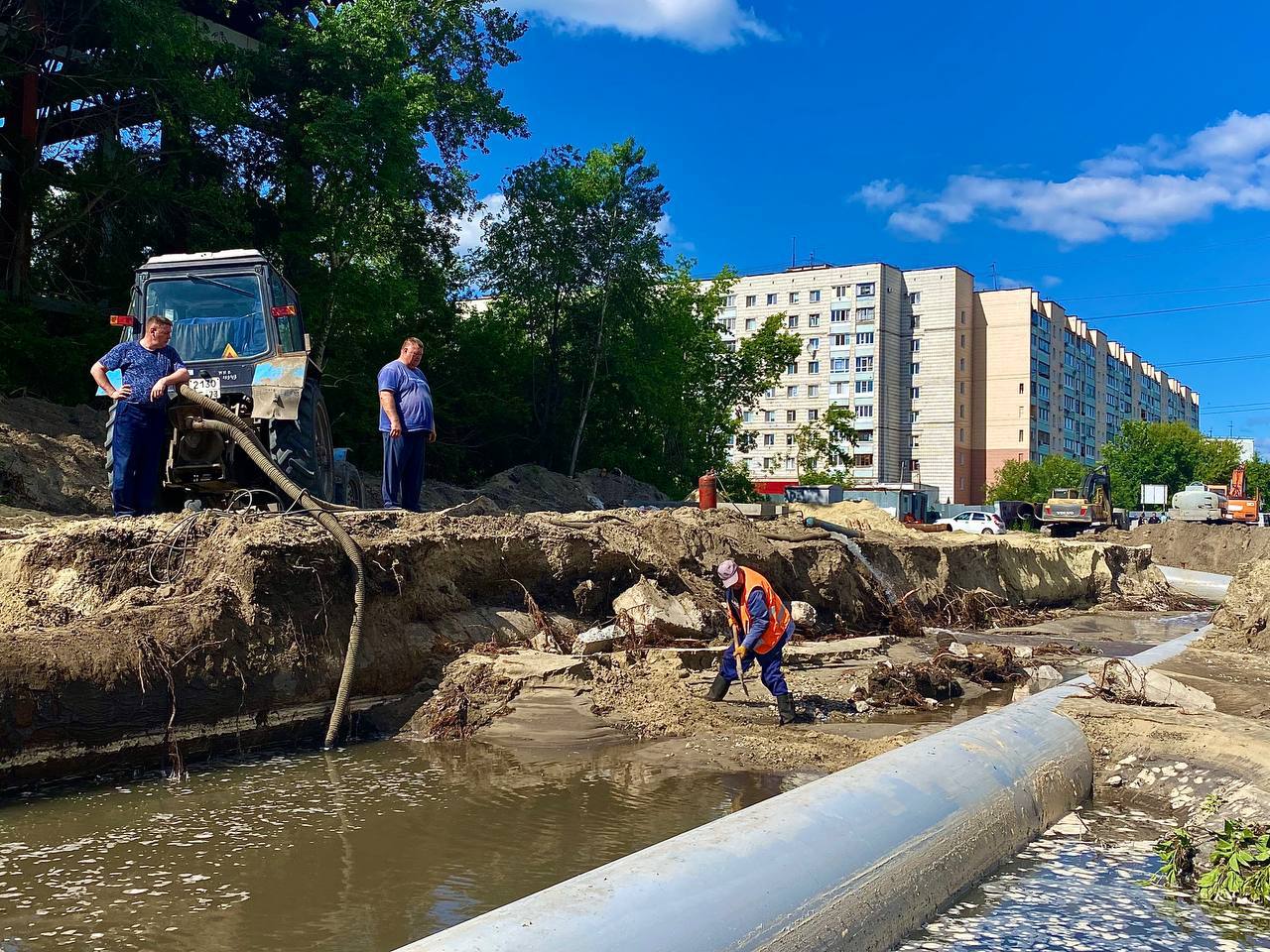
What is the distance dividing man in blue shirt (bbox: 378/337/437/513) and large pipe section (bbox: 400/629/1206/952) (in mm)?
5182

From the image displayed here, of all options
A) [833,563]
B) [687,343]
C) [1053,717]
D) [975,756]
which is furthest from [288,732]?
[687,343]

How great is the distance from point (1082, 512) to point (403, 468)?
105 feet

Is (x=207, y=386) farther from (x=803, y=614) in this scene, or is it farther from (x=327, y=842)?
(x=803, y=614)

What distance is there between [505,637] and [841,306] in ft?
219

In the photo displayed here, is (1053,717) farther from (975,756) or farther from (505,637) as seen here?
(505,637)

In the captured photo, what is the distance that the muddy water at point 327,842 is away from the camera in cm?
367

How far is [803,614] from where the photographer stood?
11.3 meters

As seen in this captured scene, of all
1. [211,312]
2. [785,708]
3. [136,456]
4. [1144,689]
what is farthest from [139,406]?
[1144,689]

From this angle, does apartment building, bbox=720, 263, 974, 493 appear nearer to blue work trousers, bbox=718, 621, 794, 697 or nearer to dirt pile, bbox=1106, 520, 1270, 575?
dirt pile, bbox=1106, 520, 1270, 575

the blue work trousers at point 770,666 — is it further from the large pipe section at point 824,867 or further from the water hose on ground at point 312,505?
the water hose on ground at point 312,505

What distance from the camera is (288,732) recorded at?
646 cm

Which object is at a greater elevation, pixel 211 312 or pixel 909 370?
pixel 909 370

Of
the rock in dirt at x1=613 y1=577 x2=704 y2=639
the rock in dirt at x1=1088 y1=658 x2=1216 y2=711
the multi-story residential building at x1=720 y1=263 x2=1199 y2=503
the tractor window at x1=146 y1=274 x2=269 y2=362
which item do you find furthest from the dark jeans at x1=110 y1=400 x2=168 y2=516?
the multi-story residential building at x1=720 y1=263 x2=1199 y2=503

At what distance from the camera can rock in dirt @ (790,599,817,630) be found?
11164 millimetres
